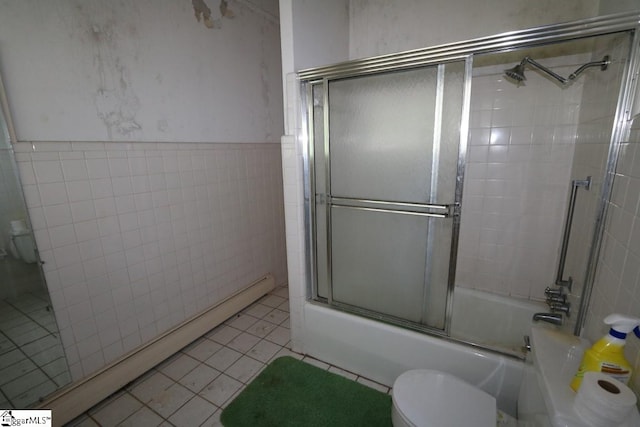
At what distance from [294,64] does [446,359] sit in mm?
1843

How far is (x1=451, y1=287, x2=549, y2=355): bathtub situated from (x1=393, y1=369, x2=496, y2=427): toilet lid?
446mm

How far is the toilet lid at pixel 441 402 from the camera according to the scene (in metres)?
1.08

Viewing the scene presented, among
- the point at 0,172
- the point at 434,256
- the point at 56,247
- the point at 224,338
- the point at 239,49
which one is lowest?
the point at 224,338

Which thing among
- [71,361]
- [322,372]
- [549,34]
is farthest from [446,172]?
[71,361]

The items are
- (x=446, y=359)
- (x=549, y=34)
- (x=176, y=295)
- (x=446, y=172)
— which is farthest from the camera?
(x=176, y=295)

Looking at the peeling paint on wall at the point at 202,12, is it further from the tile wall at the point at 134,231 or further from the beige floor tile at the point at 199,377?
the beige floor tile at the point at 199,377

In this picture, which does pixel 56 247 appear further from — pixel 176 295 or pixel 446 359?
pixel 446 359

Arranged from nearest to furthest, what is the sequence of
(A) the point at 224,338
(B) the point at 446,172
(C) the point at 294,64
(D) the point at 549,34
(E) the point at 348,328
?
(D) the point at 549,34, (B) the point at 446,172, (C) the point at 294,64, (E) the point at 348,328, (A) the point at 224,338

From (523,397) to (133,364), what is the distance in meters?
2.07

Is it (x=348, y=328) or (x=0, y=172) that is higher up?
(x=0, y=172)

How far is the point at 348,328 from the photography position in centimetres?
178

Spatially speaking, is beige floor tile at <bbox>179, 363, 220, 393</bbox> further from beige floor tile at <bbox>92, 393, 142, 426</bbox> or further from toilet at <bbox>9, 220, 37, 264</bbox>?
toilet at <bbox>9, 220, 37, 264</bbox>

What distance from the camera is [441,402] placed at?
1149 mm

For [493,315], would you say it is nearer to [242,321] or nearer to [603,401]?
[603,401]
